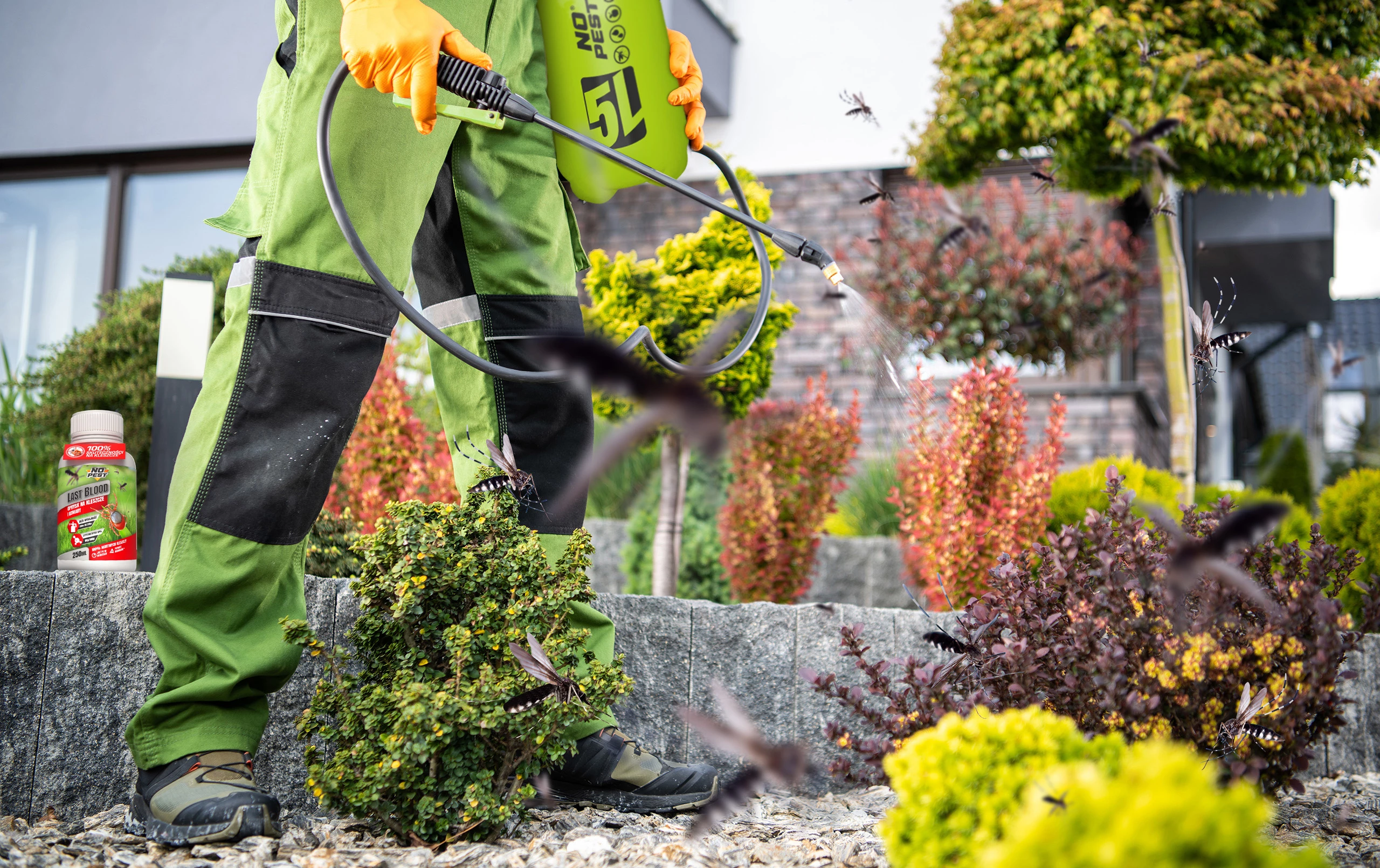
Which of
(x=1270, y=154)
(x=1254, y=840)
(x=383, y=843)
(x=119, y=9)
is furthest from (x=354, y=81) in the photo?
(x=119, y=9)

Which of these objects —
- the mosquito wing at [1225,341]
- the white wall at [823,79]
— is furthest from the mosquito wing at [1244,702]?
the white wall at [823,79]

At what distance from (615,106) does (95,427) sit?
1.20 meters

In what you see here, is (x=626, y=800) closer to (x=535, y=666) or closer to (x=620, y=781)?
(x=620, y=781)

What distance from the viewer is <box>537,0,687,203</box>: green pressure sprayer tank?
1.85 meters

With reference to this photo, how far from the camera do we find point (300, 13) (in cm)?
149

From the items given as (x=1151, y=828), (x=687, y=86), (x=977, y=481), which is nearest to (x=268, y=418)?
(x=687, y=86)

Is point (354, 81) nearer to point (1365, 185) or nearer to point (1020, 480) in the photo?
point (1020, 480)

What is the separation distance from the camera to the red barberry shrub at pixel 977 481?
8.74ft

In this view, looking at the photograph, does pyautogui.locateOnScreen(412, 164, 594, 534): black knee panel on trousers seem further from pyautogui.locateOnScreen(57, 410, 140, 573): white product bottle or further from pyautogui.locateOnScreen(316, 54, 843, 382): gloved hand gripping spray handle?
pyautogui.locateOnScreen(57, 410, 140, 573): white product bottle

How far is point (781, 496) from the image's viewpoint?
324 cm

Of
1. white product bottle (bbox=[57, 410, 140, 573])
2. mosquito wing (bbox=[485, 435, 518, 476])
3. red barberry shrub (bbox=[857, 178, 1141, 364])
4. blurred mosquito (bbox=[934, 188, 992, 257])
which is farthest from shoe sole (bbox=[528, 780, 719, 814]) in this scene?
red barberry shrub (bbox=[857, 178, 1141, 364])

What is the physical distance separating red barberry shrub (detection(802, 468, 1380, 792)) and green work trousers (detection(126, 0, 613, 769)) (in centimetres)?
61

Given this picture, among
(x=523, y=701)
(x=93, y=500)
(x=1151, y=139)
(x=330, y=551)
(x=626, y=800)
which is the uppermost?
(x=1151, y=139)

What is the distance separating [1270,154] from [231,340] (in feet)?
11.3
